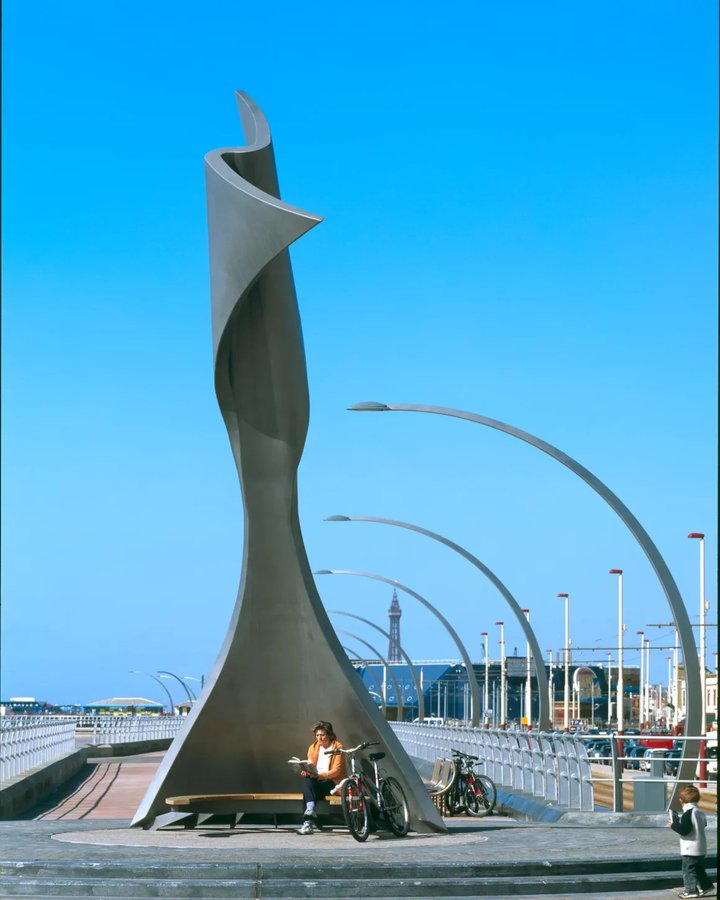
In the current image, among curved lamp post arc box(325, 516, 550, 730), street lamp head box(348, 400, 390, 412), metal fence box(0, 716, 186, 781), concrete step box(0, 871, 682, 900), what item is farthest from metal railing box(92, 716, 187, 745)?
concrete step box(0, 871, 682, 900)

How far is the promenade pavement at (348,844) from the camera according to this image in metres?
12.2

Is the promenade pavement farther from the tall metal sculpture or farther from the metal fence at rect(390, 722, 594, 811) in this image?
the metal fence at rect(390, 722, 594, 811)

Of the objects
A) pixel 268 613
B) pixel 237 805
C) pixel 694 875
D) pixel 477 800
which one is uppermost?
pixel 268 613

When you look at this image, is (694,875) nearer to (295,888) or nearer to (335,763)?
(295,888)

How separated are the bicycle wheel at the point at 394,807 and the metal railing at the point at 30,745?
399 inches

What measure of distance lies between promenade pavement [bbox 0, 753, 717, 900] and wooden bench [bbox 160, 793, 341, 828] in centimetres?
23

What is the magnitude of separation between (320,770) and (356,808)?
774 mm

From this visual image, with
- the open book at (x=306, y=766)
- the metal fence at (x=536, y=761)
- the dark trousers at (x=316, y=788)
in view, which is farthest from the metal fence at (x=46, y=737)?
the metal fence at (x=536, y=761)

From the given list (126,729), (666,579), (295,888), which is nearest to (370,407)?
(666,579)

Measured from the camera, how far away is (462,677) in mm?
144500

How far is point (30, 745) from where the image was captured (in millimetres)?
26938

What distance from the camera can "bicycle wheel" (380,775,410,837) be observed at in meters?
14.6

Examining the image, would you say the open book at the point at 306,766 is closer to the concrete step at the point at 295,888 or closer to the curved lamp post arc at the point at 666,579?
the concrete step at the point at 295,888

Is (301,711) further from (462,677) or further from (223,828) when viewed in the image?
(462,677)
